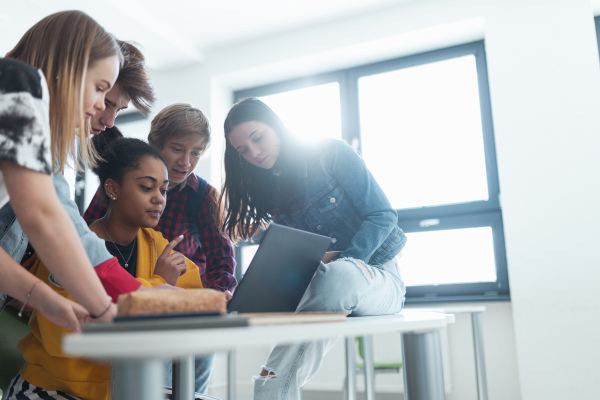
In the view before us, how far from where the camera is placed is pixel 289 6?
136 inches

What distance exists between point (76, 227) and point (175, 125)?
103 cm

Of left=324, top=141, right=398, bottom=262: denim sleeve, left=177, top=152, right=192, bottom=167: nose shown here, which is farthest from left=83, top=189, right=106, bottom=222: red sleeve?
left=324, top=141, right=398, bottom=262: denim sleeve

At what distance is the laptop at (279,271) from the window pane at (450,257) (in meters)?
2.60

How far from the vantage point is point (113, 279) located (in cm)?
80

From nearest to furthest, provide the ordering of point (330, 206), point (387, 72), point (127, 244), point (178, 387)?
point (178, 387), point (127, 244), point (330, 206), point (387, 72)

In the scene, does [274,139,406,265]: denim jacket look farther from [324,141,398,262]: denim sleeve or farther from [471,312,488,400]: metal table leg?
[471,312,488,400]: metal table leg

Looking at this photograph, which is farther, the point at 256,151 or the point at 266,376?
the point at 256,151

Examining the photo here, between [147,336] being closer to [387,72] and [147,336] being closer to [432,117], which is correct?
[432,117]

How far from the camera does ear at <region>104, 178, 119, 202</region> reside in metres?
1.35

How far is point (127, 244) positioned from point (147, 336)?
954 mm

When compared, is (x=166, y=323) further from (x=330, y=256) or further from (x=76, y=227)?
(x=330, y=256)

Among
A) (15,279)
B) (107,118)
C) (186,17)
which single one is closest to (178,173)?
(107,118)

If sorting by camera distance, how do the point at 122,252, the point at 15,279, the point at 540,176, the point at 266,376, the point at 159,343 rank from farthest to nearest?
the point at 540,176 < the point at 122,252 < the point at 266,376 < the point at 15,279 < the point at 159,343

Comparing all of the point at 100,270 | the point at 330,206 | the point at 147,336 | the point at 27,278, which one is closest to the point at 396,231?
the point at 330,206
